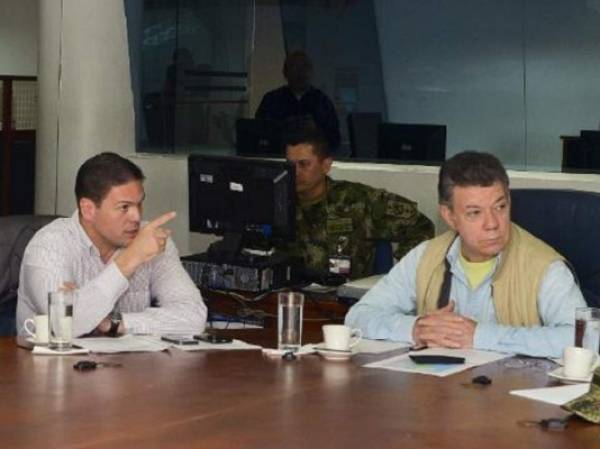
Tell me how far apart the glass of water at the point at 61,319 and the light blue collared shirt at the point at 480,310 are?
0.91 m

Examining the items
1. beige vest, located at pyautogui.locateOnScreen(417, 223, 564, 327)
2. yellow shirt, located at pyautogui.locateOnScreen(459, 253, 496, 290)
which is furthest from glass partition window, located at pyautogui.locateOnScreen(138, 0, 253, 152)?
beige vest, located at pyautogui.locateOnScreen(417, 223, 564, 327)

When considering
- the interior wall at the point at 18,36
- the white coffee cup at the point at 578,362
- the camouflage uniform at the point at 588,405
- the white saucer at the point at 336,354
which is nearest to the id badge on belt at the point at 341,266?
the white saucer at the point at 336,354

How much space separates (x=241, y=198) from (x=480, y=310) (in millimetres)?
1536

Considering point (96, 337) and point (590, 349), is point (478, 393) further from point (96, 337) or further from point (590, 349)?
point (96, 337)

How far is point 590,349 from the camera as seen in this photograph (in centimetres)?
371

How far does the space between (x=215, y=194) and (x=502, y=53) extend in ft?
6.43

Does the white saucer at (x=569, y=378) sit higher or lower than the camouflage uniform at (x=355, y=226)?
lower

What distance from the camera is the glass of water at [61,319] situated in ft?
12.7

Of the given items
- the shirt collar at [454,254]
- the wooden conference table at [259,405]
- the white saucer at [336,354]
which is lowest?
the wooden conference table at [259,405]

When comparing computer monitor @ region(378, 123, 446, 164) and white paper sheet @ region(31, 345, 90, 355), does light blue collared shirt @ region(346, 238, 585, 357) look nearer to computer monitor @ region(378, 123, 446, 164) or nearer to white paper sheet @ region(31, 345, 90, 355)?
white paper sheet @ region(31, 345, 90, 355)

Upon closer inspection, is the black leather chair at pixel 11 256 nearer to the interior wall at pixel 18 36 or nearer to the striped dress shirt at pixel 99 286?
the striped dress shirt at pixel 99 286

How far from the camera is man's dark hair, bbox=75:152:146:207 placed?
15.0 ft

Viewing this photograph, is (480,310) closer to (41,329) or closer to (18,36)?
(41,329)

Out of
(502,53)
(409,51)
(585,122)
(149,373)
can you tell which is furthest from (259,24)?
(149,373)
